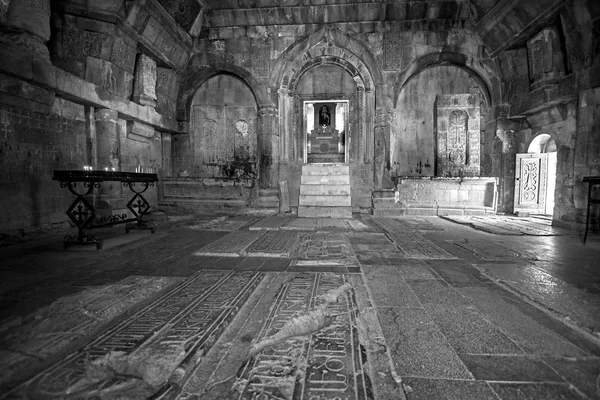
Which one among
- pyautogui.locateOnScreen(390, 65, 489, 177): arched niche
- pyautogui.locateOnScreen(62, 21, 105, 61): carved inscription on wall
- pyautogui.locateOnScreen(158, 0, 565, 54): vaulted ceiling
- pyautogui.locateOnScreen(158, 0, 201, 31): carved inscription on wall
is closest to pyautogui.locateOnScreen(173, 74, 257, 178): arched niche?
pyautogui.locateOnScreen(158, 0, 201, 31): carved inscription on wall

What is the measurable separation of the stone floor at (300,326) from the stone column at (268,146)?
557cm

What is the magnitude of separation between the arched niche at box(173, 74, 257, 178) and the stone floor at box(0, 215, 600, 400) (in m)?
6.23

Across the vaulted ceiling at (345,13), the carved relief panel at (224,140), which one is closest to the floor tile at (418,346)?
the carved relief panel at (224,140)

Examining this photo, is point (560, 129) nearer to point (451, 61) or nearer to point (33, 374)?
point (451, 61)

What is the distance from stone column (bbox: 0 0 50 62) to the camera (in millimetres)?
4523

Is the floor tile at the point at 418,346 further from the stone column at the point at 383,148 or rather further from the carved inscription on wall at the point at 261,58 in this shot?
the carved inscription on wall at the point at 261,58

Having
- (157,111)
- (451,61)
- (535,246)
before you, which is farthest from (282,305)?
(451,61)

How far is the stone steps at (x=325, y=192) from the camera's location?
26.3 feet

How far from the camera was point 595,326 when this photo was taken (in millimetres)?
1877

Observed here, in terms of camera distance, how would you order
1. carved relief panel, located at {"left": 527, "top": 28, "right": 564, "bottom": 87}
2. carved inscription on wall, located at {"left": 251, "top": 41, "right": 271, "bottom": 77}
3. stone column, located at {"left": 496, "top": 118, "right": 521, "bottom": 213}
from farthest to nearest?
carved inscription on wall, located at {"left": 251, "top": 41, "right": 271, "bottom": 77} < stone column, located at {"left": 496, "top": 118, "right": 521, "bottom": 213} < carved relief panel, located at {"left": 527, "top": 28, "right": 564, "bottom": 87}

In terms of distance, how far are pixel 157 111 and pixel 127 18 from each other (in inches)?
105

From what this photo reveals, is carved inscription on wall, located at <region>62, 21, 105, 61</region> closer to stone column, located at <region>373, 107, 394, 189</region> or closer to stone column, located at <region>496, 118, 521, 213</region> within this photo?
stone column, located at <region>373, 107, 394, 189</region>

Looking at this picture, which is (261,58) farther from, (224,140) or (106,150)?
(106,150)

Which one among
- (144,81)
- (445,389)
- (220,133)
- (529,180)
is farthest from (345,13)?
(445,389)
